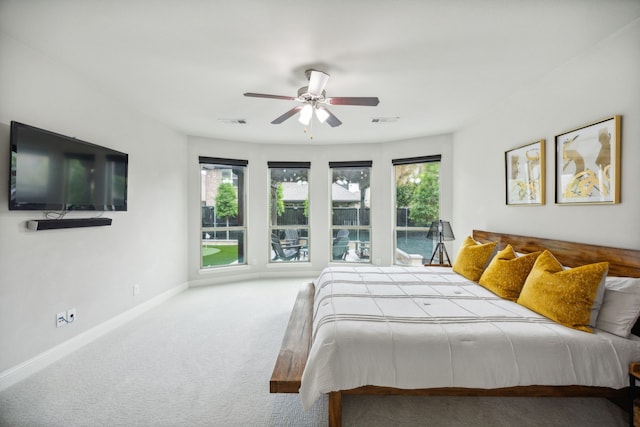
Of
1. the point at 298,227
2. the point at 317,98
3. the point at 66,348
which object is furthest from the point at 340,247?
the point at 66,348

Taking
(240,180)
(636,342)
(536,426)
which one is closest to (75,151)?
(240,180)

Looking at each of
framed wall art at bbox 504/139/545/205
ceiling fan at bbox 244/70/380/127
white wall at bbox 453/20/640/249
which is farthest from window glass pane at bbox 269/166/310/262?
framed wall art at bbox 504/139/545/205

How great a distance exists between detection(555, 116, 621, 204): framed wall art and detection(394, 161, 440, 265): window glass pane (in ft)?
7.59

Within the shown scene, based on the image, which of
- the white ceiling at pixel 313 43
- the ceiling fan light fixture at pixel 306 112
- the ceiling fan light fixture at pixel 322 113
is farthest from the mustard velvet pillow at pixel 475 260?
the ceiling fan light fixture at pixel 306 112

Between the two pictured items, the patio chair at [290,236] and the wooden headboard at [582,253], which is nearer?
the wooden headboard at [582,253]

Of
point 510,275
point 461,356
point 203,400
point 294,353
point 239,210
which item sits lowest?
point 203,400

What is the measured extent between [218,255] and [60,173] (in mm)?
2865

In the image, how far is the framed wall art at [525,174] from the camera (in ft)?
8.76

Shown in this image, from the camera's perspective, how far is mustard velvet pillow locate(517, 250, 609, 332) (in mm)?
1786

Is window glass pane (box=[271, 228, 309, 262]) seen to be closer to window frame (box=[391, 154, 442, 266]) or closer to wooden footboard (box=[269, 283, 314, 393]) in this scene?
window frame (box=[391, 154, 442, 266])

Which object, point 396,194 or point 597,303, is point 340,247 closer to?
point 396,194

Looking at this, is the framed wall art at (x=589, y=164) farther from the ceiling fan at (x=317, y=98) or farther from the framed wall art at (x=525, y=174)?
the ceiling fan at (x=317, y=98)

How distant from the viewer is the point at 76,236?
265 centimetres

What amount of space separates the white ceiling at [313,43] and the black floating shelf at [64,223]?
4.50ft
